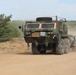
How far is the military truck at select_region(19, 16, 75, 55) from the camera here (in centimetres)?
2236

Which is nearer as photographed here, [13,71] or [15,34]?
[13,71]

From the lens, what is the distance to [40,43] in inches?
904

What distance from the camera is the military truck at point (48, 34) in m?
22.4

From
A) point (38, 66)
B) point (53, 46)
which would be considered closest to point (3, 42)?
point (53, 46)

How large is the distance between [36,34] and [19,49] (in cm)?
642

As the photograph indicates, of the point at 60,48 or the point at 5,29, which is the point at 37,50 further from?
the point at 5,29

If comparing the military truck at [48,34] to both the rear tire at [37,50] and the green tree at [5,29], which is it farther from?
the green tree at [5,29]

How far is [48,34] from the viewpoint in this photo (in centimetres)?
2238

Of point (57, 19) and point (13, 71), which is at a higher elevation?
point (57, 19)

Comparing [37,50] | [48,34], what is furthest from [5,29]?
[48,34]

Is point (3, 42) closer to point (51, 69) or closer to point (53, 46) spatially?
point (53, 46)

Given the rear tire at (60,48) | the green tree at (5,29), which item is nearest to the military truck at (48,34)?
the rear tire at (60,48)

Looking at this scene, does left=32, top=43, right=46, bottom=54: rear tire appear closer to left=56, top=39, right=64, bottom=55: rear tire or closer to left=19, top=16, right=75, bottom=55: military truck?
left=19, top=16, right=75, bottom=55: military truck

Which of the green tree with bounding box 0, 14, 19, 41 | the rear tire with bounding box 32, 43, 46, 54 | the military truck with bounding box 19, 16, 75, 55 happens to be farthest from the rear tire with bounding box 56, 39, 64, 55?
the green tree with bounding box 0, 14, 19, 41
